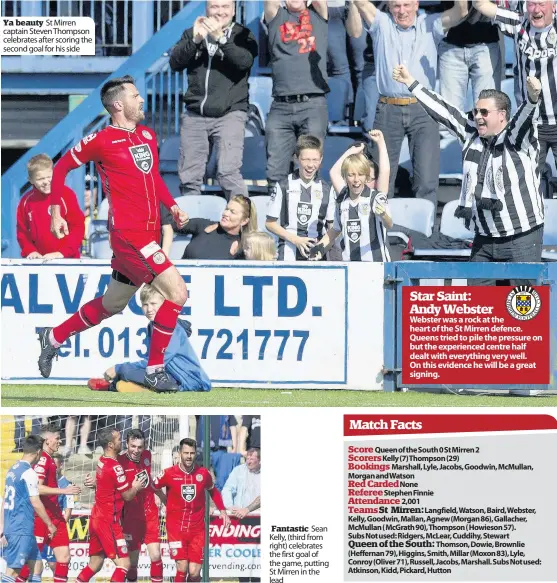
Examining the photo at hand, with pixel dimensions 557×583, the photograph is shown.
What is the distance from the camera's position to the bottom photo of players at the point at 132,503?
25.2ft

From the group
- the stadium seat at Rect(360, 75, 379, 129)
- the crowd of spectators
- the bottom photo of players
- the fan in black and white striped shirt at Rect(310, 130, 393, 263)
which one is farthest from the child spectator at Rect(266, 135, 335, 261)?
the bottom photo of players

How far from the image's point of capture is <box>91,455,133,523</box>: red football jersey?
7.78 meters

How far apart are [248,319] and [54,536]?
249 centimetres

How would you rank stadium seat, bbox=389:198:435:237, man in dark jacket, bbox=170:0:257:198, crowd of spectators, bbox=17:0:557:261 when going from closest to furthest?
crowd of spectators, bbox=17:0:557:261 < stadium seat, bbox=389:198:435:237 < man in dark jacket, bbox=170:0:257:198

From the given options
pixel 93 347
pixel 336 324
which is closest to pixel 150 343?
pixel 93 347

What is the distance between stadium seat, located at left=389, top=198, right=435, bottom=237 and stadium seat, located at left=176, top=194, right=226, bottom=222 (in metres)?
1.44

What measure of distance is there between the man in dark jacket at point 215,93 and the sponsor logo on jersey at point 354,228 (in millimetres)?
1845

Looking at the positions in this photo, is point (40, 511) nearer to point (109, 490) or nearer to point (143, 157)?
point (109, 490)

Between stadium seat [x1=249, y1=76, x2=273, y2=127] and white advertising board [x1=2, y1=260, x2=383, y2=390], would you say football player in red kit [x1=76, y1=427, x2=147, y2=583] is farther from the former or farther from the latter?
stadium seat [x1=249, y1=76, x2=273, y2=127]

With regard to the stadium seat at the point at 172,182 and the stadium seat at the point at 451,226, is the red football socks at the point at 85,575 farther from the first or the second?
the stadium seat at the point at 172,182

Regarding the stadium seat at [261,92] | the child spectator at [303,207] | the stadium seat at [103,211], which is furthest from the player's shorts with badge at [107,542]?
the stadium seat at [261,92]

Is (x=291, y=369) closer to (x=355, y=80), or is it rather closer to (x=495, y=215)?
(x=495, y=215)

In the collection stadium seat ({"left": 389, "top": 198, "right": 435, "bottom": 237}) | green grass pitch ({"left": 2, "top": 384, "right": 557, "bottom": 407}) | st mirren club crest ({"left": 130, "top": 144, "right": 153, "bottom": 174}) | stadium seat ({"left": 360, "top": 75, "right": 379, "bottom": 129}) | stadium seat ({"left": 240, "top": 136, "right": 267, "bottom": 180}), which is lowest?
green grass pitch ({"left": 2, "top": 384, "right": 557, "bottom": 407})

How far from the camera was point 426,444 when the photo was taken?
7.88m
